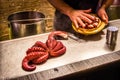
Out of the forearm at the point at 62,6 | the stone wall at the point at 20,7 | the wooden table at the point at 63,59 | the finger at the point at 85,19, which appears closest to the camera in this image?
the wooden table at the point at 63,59

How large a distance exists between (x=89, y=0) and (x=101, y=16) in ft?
1.83

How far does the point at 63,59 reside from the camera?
6.49 ft

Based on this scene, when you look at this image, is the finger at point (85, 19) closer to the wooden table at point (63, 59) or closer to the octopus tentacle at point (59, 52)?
the wooden table at point (63, 59)

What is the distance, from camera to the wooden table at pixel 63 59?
1.77 m

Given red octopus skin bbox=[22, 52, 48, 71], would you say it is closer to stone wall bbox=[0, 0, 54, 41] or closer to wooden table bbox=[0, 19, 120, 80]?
wooden table bbox=[0, 19, 120, 80]

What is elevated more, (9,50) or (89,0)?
(89,0)

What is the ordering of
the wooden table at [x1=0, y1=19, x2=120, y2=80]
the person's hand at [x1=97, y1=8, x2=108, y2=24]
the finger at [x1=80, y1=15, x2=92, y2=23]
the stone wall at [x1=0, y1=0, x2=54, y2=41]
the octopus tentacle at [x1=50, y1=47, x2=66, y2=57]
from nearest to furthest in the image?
1. the wooden table at [x1=0, y1=19, x2=120, y2=80]
2. the octopus tentacle at [x1=50, y1=47, x2=66, y2=57]
3. the finger at [x1=80, y1=15, x2=92, y2=23]
4. the person's hand at [x1=97, y1=8, x2=108, y2=24]
5. the stone wall at [x1=0, y1=0, x2=54, y2=41]

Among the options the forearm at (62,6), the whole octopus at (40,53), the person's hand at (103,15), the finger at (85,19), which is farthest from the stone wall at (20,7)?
the whole octopus at (40,53)

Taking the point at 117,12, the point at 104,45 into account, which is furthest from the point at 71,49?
the point at 117,12

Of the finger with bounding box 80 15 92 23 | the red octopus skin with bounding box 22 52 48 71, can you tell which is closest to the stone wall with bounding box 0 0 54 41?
the finger with bounding box 80 15 92 23

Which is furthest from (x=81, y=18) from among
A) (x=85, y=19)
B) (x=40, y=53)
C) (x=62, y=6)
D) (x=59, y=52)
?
(x=40, y=53)

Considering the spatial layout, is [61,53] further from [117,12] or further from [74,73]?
[117,12]

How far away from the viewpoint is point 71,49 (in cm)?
212

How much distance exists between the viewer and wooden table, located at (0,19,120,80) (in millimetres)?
1774
